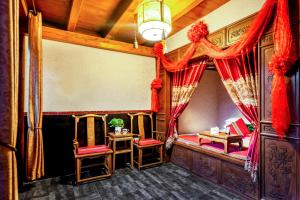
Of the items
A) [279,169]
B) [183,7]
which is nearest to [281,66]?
[279,169]

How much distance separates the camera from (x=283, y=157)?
1.91 m

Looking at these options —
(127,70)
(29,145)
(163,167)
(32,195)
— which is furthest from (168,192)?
(127,70)

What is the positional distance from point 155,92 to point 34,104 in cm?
233

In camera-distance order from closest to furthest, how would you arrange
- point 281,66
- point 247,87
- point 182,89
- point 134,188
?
point 281,66 → point 247,87 → point 134,188 → point 182,89

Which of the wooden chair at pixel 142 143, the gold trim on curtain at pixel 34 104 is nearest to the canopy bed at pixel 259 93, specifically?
the wooden chair at pixel 142 143

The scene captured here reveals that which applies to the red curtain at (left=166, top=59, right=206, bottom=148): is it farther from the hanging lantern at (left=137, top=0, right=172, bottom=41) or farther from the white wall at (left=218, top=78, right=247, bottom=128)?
the white wall at (left=218, top=78, right=247, bottom=128)

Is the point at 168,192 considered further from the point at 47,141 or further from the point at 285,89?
the point at 47,141

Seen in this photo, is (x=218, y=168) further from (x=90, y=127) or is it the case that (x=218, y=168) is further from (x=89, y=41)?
(x=89, y=41)

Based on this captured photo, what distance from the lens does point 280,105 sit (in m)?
1.78

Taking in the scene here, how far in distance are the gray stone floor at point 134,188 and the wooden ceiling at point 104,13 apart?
103 inches

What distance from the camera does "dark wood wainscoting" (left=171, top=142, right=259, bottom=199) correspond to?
2.30 metres

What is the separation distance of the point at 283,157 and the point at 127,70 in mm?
3048

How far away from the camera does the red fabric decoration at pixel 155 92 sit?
12.8 feet

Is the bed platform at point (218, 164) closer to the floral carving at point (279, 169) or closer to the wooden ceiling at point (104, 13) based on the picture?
the floral carving at point (279, 169)
